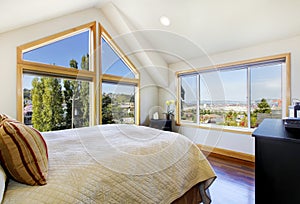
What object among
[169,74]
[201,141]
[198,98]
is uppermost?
[169,74]

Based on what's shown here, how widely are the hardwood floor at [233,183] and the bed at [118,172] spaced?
44 centimetres

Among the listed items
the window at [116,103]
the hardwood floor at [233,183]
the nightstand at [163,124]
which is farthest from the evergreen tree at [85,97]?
the hardwood floor at [233,183]

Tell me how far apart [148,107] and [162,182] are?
3.31m

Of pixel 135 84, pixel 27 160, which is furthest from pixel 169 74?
pixel 27 160

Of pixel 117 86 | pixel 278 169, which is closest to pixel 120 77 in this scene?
pixel 117 86

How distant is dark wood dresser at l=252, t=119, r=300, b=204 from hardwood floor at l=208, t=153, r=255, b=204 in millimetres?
975

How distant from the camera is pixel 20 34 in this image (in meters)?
2.59

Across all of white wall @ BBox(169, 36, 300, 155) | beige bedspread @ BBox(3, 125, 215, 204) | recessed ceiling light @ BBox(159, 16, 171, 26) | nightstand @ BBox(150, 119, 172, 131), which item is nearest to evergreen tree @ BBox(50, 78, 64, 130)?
beige bedspread @ BBox(3, 125, 215, 204)

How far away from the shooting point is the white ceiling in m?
2.28

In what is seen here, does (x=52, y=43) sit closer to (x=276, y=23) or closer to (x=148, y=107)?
(x=148, y=107)

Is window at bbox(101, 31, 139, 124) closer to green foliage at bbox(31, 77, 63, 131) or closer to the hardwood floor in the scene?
green foliage at bbox(31, 77, 63, 131)

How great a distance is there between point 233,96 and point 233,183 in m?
1.86

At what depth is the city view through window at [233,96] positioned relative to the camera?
9.93 ft

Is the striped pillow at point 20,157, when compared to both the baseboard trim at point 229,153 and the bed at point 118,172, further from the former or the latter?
the baseboard trim at point 229,153
